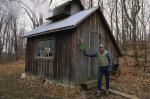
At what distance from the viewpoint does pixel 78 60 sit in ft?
33.9

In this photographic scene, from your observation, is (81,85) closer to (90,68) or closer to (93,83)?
(93,83)

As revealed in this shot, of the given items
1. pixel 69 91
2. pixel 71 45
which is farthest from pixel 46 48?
pixel 69 91

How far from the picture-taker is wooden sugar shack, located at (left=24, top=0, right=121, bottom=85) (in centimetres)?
1029

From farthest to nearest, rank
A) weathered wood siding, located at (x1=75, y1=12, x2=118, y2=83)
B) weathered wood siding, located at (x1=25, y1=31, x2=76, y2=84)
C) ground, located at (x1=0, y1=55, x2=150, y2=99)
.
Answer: weathered wood siding, located at (x1=75, y1=12, x2=118, y2=83) → weathered wood siding, located at (x1=25, y1=31, x2=76, y2=84) → ground, located at (x1=0, y1=55, x2=150, y2=99)

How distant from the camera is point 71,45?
407 inches

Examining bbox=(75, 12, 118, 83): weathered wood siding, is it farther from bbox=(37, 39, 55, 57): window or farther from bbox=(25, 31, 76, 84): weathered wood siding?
bbox=(37, 39, 55, 57): window

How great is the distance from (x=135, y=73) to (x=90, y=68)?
167 inches

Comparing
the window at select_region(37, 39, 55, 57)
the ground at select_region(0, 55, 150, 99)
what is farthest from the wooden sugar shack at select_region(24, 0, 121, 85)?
the ground at select_region(0, 55, 150, 99)

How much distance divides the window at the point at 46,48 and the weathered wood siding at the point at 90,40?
194 centimetres

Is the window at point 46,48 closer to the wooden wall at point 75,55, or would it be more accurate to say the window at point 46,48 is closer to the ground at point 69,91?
the wooden wall at point 75,55

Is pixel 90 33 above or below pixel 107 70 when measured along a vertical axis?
above

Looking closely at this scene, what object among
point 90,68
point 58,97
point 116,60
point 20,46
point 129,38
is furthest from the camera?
point 20,46

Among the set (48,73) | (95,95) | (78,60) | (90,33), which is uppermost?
(90,33)

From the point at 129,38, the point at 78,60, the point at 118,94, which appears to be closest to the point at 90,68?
the point at 78,60
